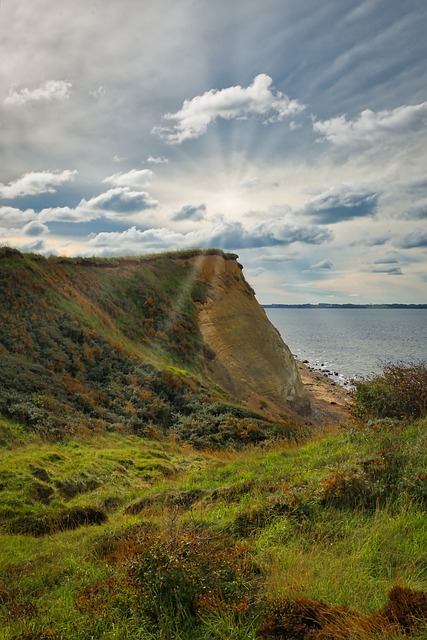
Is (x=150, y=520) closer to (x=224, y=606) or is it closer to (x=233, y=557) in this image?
(x=233, y=557)

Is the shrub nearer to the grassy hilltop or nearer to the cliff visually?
the grassy hilltop

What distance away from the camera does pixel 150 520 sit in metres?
7.67

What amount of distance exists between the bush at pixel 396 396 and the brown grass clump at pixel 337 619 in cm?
966

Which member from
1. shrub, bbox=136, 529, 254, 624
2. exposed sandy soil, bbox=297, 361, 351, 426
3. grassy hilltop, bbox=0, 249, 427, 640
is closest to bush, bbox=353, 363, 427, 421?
grassy hilltop, bbox=0, 249, 427, 640

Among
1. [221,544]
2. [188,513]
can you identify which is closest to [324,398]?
[188,513]

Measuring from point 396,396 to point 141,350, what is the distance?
16.7 meters

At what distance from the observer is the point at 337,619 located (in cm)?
379

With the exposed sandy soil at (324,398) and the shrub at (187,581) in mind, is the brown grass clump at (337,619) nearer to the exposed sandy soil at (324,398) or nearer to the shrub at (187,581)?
the shrub at (187,581)

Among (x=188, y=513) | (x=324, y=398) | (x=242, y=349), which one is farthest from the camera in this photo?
(x=324, y=398)

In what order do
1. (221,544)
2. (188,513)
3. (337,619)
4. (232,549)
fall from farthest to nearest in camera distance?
1. (188,513)
2. (221,544)
3. (232,549)
4. (337,619)

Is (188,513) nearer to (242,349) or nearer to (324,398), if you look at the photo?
(242,349)

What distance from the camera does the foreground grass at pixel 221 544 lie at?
171 inches

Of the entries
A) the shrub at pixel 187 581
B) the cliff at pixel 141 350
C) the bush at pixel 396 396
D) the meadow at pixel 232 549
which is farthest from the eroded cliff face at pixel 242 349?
the shrub at pixel 187 581

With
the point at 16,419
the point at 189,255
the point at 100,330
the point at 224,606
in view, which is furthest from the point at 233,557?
the point at 189,255
